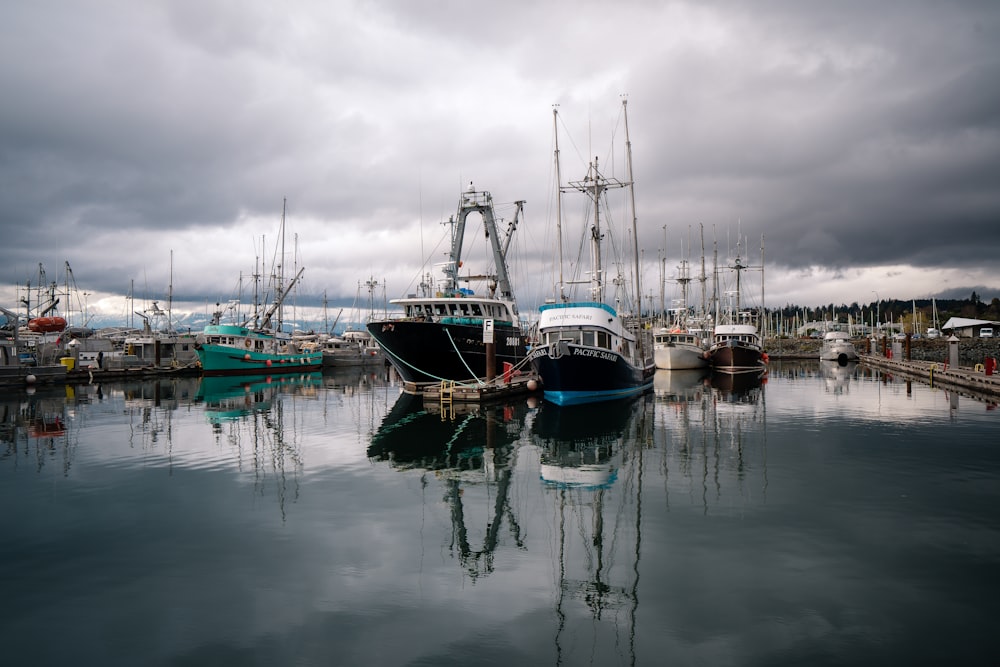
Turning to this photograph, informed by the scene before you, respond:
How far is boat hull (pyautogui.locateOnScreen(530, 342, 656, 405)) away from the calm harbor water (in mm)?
8182

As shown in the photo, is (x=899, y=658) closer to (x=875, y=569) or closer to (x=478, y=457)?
(x=875, y=569)

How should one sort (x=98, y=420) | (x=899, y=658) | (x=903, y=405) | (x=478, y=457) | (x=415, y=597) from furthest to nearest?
1. (x=903, y=405)
2. (x=98, y=420)
3. (x=478, y=457)
4. (x=415, y=597)
5. (x=899, y=658)

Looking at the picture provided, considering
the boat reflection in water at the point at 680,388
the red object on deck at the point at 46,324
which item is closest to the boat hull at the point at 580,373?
the boat reflection in water at the point at 680,388

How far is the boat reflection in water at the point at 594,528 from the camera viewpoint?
8.63 metres

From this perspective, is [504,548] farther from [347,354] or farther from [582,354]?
[347,354]

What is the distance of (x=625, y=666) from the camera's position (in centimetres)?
768

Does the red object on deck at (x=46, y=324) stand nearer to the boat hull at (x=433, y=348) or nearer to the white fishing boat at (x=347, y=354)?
the white fishing boat at (x=347, y=354)

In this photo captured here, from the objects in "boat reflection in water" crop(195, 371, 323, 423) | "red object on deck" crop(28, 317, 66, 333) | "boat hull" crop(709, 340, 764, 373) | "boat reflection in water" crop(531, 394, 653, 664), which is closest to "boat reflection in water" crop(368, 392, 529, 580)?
"boat reflection in water" crop(531, 394, 653, 664)

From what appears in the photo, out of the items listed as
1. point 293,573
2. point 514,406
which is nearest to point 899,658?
point 293,573

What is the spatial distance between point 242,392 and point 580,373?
28986 millimetres

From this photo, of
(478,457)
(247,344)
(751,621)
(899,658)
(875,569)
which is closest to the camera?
(899,658)

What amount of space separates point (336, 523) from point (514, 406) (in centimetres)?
2217

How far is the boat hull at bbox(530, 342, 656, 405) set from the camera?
32594 mm

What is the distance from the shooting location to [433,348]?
40.5 meters
